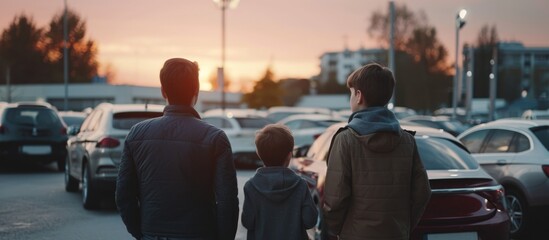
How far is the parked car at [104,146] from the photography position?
34.3 feet

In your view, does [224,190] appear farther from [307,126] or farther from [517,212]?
[307,126]

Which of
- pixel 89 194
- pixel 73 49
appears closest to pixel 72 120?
pixel 89 194

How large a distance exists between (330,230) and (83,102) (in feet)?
212

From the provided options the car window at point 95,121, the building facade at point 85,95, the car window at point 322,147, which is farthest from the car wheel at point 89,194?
the building facade at point 85,95

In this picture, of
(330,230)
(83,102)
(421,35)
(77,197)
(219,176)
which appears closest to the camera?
(219,176)

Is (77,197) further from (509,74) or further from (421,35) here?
(509,74)

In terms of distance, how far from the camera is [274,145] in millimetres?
4055

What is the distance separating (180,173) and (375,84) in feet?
3.76

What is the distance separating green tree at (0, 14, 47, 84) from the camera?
8575 cm

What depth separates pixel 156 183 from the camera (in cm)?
352

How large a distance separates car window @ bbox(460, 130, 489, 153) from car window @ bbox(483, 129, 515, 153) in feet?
0.69

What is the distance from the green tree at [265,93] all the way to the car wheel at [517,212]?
66.1m

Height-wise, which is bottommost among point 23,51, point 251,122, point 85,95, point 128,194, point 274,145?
point 85,95

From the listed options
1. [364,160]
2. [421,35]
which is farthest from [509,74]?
[364,160]
